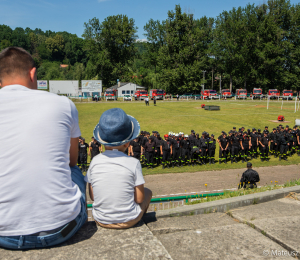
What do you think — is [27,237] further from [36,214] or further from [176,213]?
[176,213]

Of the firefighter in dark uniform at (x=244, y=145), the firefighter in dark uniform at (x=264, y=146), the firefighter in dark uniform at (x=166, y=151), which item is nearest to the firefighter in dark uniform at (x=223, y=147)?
the firefighter in dark uniform at (x=244, y=145)

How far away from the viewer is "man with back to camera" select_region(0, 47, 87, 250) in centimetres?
189

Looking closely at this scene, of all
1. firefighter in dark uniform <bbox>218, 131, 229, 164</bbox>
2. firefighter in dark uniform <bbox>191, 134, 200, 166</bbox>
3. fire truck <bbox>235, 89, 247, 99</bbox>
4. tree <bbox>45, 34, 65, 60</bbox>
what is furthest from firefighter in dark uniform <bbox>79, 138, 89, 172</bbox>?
tree <bbox>45, 34, 65, 60</bbox>

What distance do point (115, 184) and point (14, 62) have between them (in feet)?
4.48

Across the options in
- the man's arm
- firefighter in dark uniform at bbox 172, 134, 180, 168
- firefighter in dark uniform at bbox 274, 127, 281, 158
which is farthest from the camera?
firefighter in dark uniform at bbox 274, 127, 281, 158

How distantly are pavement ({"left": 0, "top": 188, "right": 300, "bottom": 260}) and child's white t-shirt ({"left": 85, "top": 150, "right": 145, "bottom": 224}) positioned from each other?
17cm

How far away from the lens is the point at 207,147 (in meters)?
14.2

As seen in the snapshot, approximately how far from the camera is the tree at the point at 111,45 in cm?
6931

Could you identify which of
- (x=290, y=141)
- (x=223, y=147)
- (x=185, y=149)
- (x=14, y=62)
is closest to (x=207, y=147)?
(x=223, y=147)

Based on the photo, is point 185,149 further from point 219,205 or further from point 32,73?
point 32,73

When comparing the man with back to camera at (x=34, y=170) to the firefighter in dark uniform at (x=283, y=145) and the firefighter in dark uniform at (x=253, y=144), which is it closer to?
the firefighter in dark uniform at (x=253, y=144)

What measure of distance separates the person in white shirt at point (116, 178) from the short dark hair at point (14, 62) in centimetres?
80

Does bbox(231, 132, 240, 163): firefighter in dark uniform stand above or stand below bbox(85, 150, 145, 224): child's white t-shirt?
below

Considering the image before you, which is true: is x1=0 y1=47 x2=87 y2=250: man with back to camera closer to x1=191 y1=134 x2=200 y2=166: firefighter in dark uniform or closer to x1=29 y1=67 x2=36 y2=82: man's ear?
x1=29 y1=67 x2=36 y2=82: man's ear
